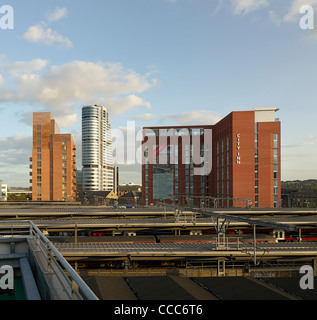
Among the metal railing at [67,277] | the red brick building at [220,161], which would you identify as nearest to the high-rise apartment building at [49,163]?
the red brick building at [220,161]

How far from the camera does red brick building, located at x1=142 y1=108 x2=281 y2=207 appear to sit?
65.2m

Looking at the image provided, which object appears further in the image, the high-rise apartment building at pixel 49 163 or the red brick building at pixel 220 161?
the high-rise apartment building at pixel 49 163

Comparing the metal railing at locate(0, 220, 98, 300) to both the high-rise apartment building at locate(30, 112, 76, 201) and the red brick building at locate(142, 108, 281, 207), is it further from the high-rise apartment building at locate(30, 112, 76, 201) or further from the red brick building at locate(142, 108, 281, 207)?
the high-rise apartment building at locate(30, 112, 76, 201)

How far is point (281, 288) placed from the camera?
14.0 metres

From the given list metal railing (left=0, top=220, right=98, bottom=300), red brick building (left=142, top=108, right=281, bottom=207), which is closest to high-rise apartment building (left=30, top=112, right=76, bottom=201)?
red brick building (left=142, top=108, right=281, bottom=207)

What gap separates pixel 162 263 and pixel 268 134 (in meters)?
51.8

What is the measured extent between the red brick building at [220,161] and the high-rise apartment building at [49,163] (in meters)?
22.8

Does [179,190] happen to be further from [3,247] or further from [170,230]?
[3,247]

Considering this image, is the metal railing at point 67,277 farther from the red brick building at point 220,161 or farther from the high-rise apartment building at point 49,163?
the high-rise apartment building at point 49,163

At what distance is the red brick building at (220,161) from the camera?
214 ft

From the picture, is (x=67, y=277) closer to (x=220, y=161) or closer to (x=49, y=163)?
(x=220, y=161)

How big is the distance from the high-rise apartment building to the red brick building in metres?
22.8

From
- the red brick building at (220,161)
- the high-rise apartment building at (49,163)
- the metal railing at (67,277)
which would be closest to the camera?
the metal railing at (67,277)
